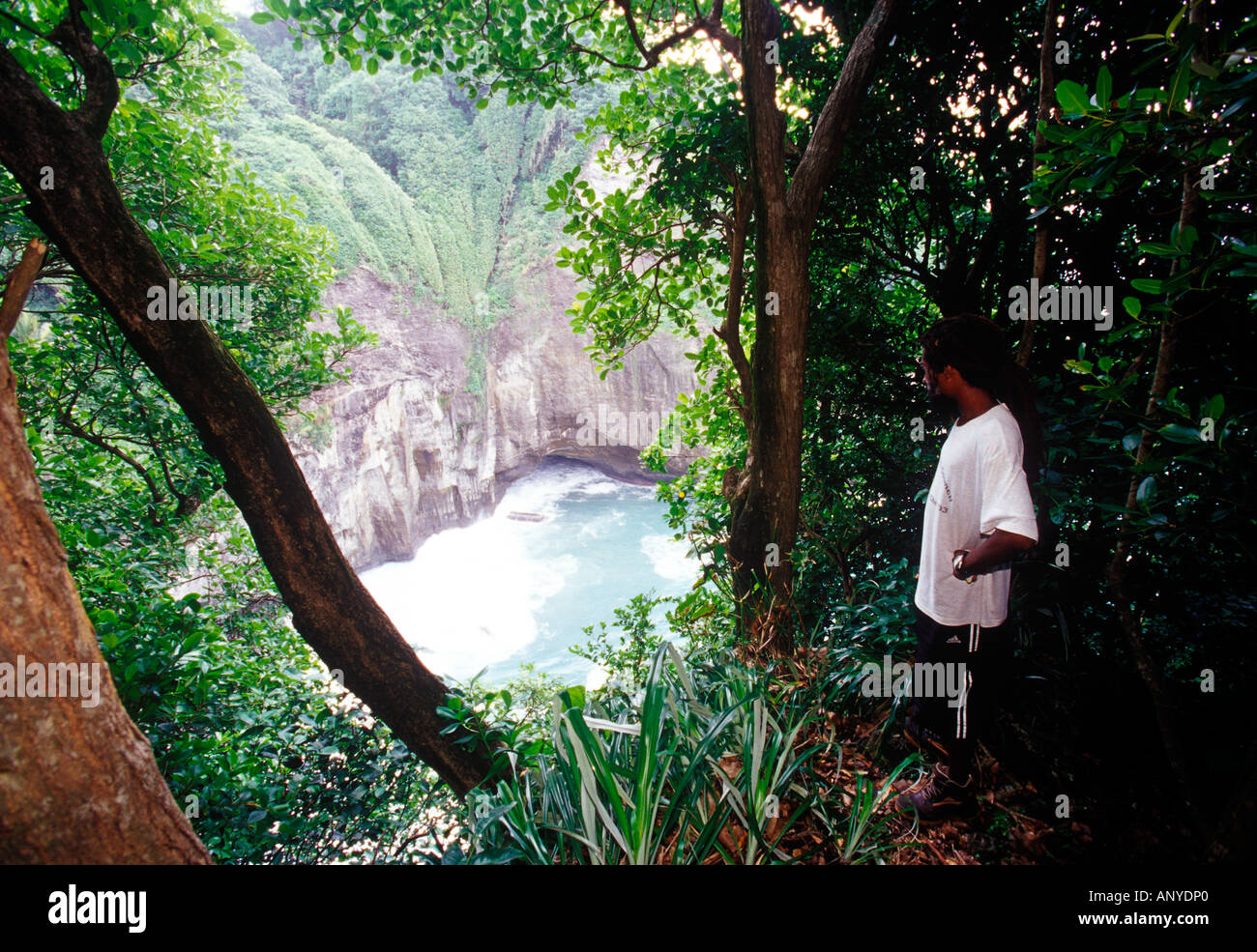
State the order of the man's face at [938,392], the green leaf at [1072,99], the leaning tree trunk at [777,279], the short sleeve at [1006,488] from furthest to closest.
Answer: the leaning tree trunk at [777,279]
the man's face at [938,392]
the short sleeve at [1006,488]
the green leaf at [1072,99]

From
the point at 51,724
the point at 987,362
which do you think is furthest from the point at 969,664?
the point at 51,724

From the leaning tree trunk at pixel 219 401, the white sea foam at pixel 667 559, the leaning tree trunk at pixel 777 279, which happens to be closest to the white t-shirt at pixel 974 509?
the leaning tree trunk at pixel 777 279

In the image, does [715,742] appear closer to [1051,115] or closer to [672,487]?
[672,487]

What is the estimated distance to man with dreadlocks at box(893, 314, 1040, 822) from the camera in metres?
1.59

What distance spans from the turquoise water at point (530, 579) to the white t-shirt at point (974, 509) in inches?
477

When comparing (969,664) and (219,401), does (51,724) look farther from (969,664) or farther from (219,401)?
(969,664)

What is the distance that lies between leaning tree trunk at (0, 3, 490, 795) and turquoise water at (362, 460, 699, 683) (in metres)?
11.4

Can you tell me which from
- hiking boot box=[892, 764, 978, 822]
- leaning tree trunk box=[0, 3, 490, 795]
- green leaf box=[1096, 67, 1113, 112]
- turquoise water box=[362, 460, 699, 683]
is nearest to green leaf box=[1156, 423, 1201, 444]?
green leaf box=[1096, 67, 1113, 112]

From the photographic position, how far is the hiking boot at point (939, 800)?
1.65 m

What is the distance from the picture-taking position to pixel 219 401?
2.07 m

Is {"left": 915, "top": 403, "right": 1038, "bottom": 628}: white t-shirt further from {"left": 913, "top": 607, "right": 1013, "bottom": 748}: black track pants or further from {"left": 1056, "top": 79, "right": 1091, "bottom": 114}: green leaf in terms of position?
{"left": 1056, "top": 79, "right": 1091, "bottom": 114}: green leaf

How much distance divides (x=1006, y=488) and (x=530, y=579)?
60.8 ft

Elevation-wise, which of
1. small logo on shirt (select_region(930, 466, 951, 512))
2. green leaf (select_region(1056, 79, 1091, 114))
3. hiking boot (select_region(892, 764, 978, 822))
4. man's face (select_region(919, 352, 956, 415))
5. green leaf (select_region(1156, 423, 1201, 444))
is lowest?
hiking boot (select_region(892, 764, 978, 822))

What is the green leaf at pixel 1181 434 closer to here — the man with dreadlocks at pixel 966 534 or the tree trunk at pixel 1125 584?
the tree trunk at pixel 1125 584
